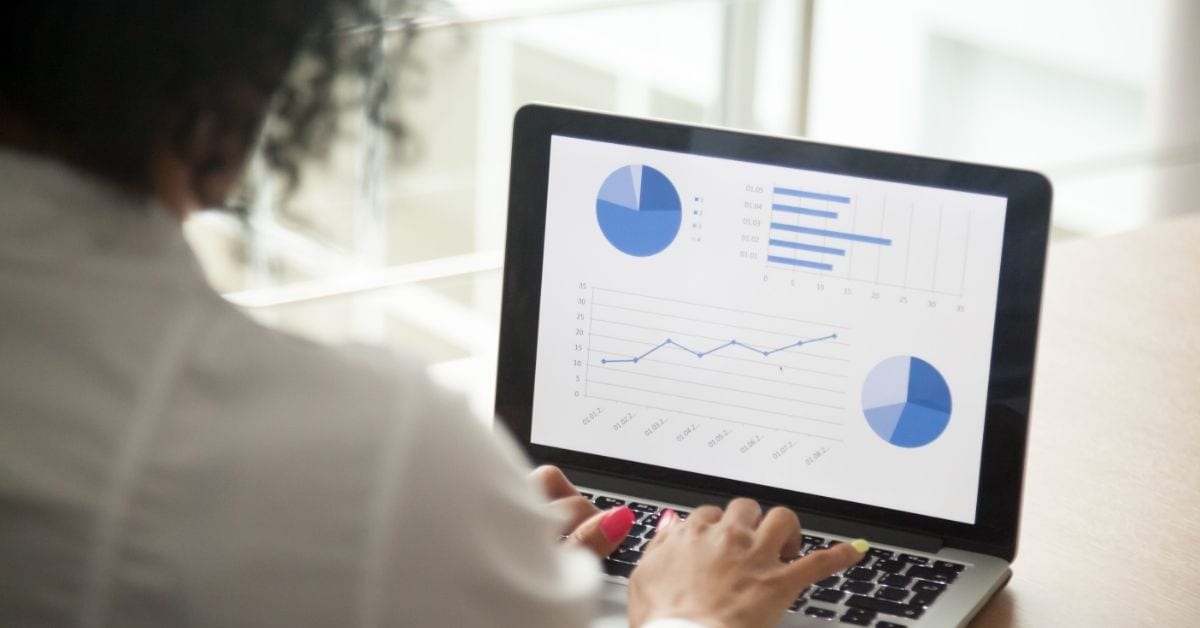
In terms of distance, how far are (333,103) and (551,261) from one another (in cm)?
49

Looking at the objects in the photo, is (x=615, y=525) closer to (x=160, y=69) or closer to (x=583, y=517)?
(x=583, y=517)

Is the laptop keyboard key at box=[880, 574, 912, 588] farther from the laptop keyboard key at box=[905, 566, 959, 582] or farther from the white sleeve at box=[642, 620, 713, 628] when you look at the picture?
the white sleeve at box=[642, 620, 713, 628]

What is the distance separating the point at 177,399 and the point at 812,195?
568 mm

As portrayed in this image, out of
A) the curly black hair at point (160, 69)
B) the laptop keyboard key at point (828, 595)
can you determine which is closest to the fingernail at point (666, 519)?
the laptop keyboard key at point (828, 595)

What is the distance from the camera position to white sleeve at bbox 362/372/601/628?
54 cm

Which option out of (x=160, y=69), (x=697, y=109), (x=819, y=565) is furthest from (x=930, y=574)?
(x=697, y=109)

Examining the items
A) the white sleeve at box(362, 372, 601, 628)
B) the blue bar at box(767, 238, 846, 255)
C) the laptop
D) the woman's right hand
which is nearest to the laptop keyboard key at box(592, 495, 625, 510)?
the laptop

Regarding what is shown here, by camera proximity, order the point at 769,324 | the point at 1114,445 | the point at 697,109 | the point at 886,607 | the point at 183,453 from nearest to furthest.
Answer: the point at 183,453, the point at 886,607, the point at 769,324, the point at 1114,445, the point at 697,109

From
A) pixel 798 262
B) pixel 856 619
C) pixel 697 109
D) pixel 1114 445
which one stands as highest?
pixel 697 109

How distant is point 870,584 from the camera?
3.09 ft

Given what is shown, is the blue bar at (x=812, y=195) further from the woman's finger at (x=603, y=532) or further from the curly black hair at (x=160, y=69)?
the curly black hair at (x=160, y=69)

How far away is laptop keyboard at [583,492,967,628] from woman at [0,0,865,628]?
1.29ft

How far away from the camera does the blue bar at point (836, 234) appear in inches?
39.0

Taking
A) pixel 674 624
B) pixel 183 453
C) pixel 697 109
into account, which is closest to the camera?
pixel 183 453
